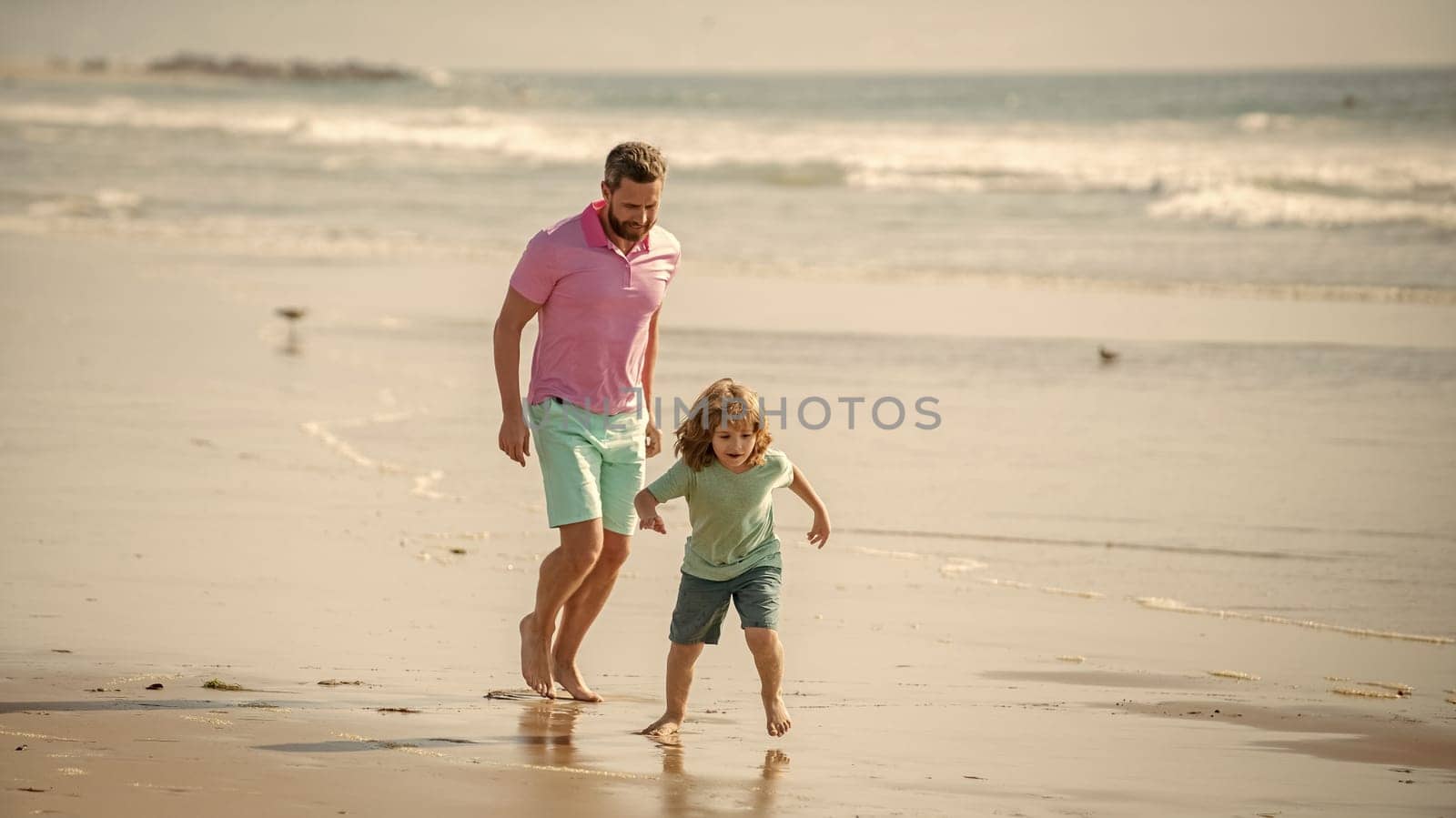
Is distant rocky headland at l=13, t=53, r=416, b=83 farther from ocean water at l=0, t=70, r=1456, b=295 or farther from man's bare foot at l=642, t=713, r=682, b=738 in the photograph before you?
man's bare foot at l=642, t=713, r=682, b=738

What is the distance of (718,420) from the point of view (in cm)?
459

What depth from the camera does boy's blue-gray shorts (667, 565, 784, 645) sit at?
4699mm

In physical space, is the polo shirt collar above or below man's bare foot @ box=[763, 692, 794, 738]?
above

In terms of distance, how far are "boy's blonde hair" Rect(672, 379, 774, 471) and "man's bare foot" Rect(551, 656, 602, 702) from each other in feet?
2.85

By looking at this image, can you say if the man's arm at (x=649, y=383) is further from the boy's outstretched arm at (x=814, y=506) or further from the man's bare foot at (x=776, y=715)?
the man's bare foot at (x=776, y=715)

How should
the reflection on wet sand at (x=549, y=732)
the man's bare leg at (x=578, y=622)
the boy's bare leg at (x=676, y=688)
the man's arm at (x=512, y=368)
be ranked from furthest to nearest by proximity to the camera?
the man's bare leg at (x=578, y=622) → the man's arm at (x=512, y=368) → the boy's bare leg at (x=676, y=688) → the reflection on wet sand at (x=549, y=732)

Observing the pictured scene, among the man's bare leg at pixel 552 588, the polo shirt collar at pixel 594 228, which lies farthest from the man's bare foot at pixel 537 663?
the polo shirt collar at pixel 594 228

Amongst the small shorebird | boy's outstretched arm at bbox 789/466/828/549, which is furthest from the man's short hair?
→ the small shorebird

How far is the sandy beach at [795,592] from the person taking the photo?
4.29 m

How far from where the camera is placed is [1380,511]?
317 inches

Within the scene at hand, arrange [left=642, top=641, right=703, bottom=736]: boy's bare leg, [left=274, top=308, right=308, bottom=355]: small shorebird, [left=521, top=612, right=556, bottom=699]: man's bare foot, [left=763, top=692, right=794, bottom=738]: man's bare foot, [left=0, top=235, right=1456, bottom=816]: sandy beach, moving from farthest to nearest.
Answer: [left=274, top=308, right=308, bottom=355]: small shorebird → [left=521, top=612, right=556, bottom=699]: man's bare foot → [left=642, top=641, right=703, bottom=736]: boy's bare leg → [left=763, top=692, right=794, bottom=738]: man's bare foot → [left=0, top=235, right=1456, bottom=816]: sandy beach

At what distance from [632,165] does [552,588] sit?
1.26 metres

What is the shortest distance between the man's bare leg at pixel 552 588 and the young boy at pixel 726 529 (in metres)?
0.24

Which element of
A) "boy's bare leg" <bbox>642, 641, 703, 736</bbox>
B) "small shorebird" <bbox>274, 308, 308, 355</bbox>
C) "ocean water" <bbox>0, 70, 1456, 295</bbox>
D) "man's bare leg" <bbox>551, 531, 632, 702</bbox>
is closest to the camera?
"boy's bare leg" <bbox>642, 641, 703, 736</bbox>
